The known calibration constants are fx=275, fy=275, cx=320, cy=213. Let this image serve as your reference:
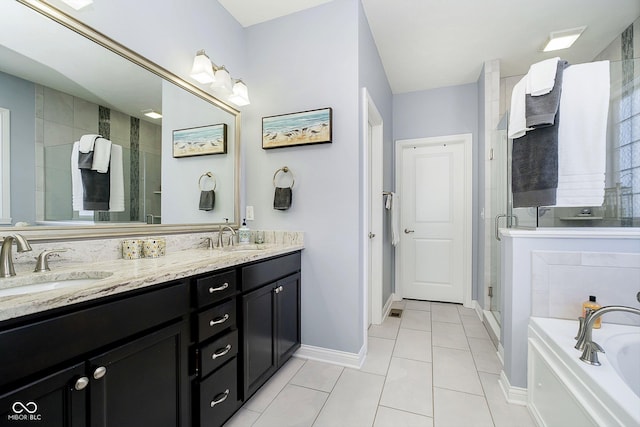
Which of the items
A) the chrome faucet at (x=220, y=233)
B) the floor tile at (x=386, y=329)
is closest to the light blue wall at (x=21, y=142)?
the chrome faucet at (x=220, y=233)

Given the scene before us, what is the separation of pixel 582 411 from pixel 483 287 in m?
2.10

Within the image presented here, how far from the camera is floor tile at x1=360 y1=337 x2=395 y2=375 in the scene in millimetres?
2043

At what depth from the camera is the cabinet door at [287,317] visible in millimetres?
1896

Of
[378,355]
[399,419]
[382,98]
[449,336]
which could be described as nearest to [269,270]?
[399,419]

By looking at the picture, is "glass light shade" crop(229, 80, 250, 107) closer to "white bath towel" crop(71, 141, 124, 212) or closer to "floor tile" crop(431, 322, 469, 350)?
"white bath towel" crop(71, 141, 124, 212)

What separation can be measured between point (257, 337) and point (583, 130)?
7.18 ft

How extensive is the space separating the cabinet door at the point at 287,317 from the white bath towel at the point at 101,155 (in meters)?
1.20

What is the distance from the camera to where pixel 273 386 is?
5.99 feet

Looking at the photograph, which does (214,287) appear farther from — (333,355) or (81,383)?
(333,355)

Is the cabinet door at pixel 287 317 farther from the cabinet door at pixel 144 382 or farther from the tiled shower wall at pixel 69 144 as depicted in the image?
the tiled shower wall at pixel 69 144

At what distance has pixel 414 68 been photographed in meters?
3.15

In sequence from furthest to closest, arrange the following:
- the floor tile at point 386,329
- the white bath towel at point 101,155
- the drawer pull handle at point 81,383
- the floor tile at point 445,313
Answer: the floor tile at point 445,313
the floor tile at point 386,329
the white bath towel at point 101,155
the drawer pull handle at point 81,383

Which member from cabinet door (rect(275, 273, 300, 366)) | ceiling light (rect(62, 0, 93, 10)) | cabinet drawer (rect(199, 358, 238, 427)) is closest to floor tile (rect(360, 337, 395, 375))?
cabinet door (rect(275, 273, 300, 366))

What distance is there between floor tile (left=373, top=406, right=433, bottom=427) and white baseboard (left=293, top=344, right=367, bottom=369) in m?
0.48
